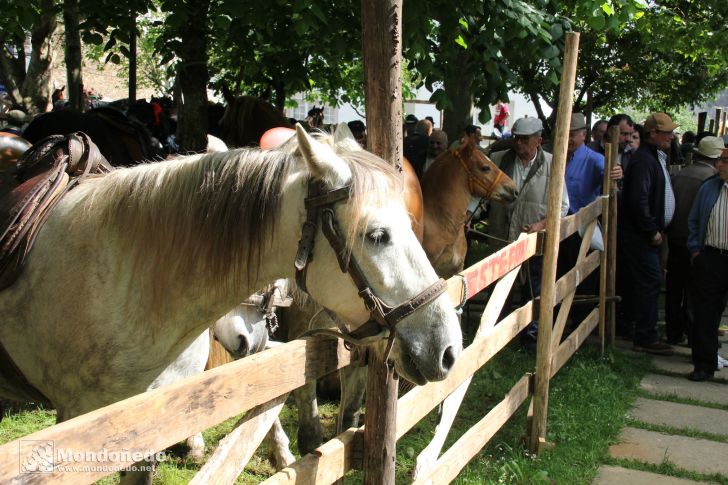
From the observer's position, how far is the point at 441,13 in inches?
208

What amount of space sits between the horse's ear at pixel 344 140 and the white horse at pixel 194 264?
0.06 meters

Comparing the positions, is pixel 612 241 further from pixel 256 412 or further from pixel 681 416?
pixel 256 412

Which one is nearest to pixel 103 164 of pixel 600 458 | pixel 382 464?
pixel 382 464

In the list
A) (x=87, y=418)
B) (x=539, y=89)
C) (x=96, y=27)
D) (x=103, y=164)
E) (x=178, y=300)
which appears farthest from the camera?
(x=539, y=89)

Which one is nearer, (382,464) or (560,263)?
(382,464)

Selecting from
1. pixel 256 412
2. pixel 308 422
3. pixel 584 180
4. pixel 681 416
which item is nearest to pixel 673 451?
pixel 681 416

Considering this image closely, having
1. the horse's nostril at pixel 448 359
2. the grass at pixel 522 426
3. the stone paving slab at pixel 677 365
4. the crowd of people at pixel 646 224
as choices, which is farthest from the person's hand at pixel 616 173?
the horse's nostril at pixel 448 359

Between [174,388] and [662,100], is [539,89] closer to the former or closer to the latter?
[662,100]

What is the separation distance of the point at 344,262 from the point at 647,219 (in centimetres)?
542

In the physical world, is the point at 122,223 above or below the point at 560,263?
above

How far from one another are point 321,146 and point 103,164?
47.5 inches

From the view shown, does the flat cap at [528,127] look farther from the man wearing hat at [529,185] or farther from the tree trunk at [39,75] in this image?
the tree trunk at [39,75]

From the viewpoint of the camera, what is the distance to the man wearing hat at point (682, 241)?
277 inches

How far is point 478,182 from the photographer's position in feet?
21.3
